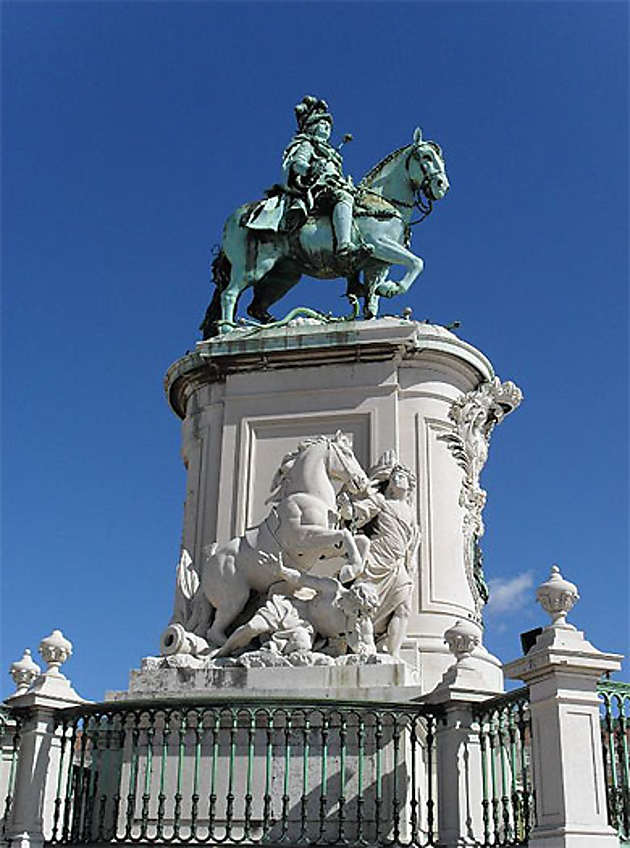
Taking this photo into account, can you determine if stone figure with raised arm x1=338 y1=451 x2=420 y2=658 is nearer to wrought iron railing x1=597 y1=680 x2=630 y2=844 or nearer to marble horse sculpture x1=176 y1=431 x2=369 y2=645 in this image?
marble horse sculpture x1=176 y1=431 x2=369 y2=645

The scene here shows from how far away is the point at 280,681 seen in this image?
35.2 ft

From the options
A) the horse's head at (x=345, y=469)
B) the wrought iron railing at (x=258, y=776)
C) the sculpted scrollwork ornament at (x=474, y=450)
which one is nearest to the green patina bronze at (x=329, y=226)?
the sculpted scrollwork ornament at (x=474, y=450)

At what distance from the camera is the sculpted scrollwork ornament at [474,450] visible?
13.1m

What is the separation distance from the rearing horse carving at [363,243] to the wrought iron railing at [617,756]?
22.8ft

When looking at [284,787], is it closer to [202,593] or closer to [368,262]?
[202,593]

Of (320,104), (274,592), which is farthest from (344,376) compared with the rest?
(320,104)

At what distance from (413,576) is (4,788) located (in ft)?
16.0

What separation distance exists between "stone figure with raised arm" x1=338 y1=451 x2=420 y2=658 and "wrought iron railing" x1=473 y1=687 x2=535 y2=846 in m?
1.97

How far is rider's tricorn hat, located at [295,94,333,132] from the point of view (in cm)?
1576

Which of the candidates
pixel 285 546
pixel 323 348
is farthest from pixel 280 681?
pixel 323 348

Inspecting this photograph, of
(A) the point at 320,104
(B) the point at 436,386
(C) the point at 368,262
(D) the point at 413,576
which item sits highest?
(A) the point at 320,104

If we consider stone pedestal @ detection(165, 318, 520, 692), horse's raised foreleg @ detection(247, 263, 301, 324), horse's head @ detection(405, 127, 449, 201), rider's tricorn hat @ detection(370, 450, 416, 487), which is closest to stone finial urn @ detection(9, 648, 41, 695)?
stone pedestal @ detection(165, 318, 520, 692)

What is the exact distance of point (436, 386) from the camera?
13430 millimetres

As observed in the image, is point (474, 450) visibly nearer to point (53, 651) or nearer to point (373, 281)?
point (373, 281)
